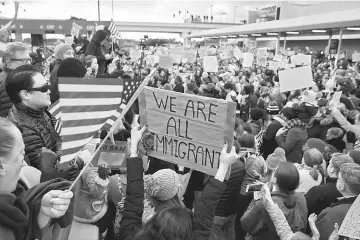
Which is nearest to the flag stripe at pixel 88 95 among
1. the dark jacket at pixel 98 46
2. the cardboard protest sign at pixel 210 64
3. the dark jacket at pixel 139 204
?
the dark jacket at pixel 139 204

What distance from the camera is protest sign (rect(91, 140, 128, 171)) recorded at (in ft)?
10.8

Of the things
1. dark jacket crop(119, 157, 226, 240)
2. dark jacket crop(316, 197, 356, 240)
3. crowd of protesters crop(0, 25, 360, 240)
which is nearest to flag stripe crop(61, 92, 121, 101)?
crowd of protesters crop(0, 25, 360, 240)

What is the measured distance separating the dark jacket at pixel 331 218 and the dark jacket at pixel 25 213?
204cm

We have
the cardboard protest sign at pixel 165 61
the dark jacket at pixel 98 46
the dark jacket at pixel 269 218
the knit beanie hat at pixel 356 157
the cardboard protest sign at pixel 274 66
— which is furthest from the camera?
the cardboard protest sign at pixel 274 66

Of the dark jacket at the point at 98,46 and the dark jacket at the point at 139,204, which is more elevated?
the dark jacket at the point at 98,46

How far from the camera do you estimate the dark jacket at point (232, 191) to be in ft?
12.0

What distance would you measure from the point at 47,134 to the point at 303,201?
2343 millimetres

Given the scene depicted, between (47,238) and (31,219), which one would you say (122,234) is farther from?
(31,219)

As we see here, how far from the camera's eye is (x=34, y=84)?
2748 millimetres

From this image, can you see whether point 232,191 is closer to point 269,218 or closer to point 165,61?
point 269,218

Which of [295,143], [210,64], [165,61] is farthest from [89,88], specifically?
[210,64]

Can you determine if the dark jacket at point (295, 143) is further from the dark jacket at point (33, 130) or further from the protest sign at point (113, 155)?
the dark jacket at point (33, 130)

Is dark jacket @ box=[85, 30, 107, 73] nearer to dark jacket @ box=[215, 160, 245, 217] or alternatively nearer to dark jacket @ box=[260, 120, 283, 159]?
dark jacket @ box=[260, 120, 283, 159]

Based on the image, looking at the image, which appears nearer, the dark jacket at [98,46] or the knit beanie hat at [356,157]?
the knit beanie hat at [356,157]
